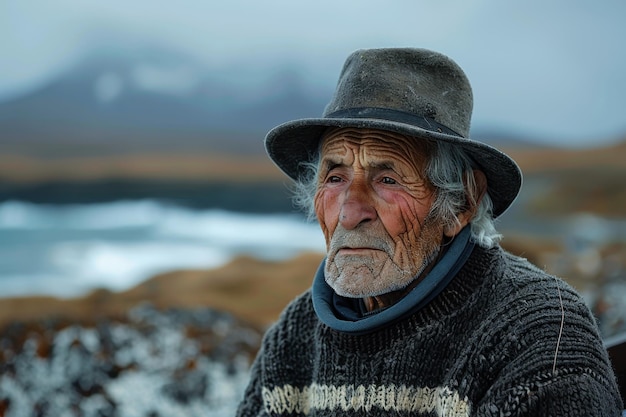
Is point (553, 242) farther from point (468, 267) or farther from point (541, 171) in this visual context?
point (468, 267)

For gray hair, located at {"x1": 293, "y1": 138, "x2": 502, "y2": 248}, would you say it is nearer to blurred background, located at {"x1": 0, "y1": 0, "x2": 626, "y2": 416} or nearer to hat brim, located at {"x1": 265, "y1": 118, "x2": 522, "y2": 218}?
hat brim, located at {"x1": 265, "y1": 118, "x2": 522, "y2": 218}

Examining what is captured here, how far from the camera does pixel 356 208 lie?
183 cm

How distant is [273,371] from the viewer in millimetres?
2084

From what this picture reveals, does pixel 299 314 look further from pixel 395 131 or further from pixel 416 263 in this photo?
pixel 395 131

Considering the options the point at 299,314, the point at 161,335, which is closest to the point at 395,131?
the point at 299,314

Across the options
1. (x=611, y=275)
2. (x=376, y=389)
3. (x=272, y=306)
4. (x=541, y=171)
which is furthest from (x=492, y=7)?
(x=376, y=389)

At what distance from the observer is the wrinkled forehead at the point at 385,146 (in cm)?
184

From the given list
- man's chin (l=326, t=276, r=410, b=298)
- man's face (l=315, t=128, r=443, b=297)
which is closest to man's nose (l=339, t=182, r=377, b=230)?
man's face (l=315, t=128, r=443, b=297)

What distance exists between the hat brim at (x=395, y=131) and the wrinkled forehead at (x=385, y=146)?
0.05m

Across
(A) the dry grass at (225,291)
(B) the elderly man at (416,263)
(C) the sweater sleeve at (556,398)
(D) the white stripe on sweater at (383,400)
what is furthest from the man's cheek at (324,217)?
(A) the dry grass at (225,291)

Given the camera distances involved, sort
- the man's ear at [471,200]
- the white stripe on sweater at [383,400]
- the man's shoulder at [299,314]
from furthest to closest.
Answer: the man's shoulder at [299,314]
the man's ear at [471,200]
the white stripe on sweater at [383,400]

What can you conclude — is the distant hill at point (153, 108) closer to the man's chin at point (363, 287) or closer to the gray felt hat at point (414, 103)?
the gray felt hat at point (414, 103)

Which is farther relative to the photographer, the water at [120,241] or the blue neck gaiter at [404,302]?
the water at [120,241]

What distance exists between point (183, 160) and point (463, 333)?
118 inches
